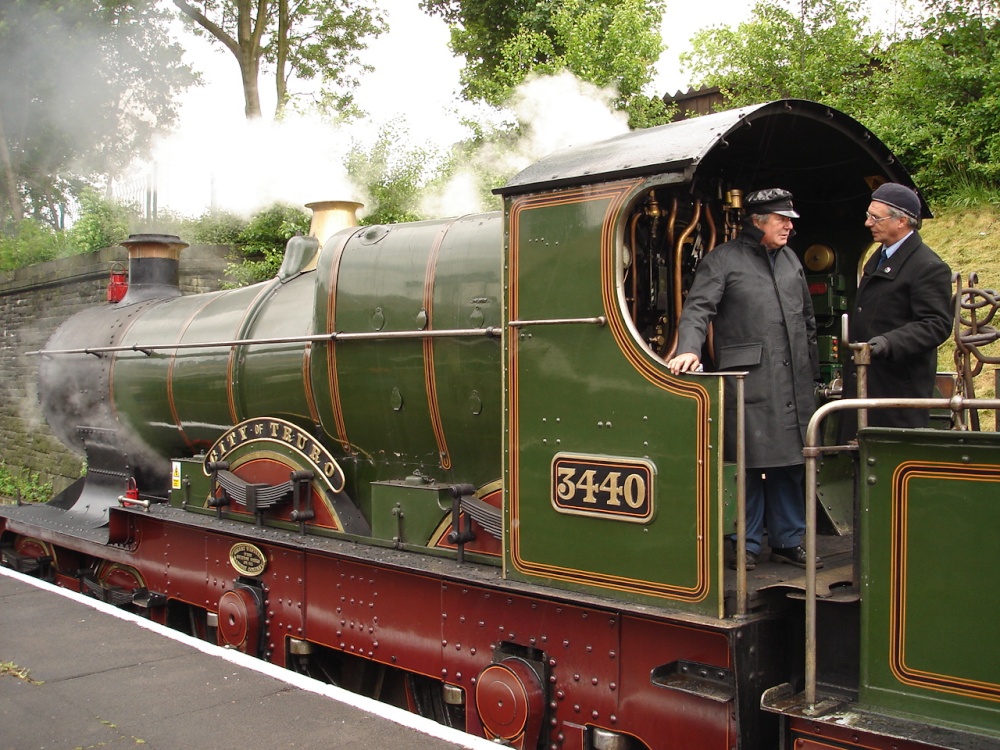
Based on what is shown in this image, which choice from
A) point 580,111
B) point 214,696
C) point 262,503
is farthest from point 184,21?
point 214,696

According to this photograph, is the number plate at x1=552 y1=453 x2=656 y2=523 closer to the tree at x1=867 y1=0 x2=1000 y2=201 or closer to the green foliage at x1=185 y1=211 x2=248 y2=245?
the tree at x1=867 y1=0 x2=1000 y2=201

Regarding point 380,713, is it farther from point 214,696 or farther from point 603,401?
point 603,401

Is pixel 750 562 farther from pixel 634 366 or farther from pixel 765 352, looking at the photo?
pixel 634 366

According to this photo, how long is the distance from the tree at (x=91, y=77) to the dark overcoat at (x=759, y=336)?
47.4 feet

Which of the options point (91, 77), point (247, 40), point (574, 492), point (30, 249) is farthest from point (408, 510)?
point (247, 40)

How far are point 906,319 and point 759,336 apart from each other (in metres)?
0.57

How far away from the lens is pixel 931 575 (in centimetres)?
Answer: 252

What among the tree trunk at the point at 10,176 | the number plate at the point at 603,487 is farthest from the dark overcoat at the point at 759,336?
the tree trunk at the point at 10,176

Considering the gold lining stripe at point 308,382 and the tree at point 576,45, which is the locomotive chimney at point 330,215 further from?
the tree at point 576,45

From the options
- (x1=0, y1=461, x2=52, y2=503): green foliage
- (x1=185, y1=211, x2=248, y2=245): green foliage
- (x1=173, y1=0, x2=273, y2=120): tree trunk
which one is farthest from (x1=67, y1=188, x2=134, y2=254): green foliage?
(x1=173, y1=0, x2=273, y2=120): tree trunk

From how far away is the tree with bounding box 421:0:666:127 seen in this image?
437 inches

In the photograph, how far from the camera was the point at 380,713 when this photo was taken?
3.44m

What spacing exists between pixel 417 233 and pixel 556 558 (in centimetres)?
186

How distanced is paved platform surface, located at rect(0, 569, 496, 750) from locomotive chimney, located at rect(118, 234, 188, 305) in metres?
3.54
